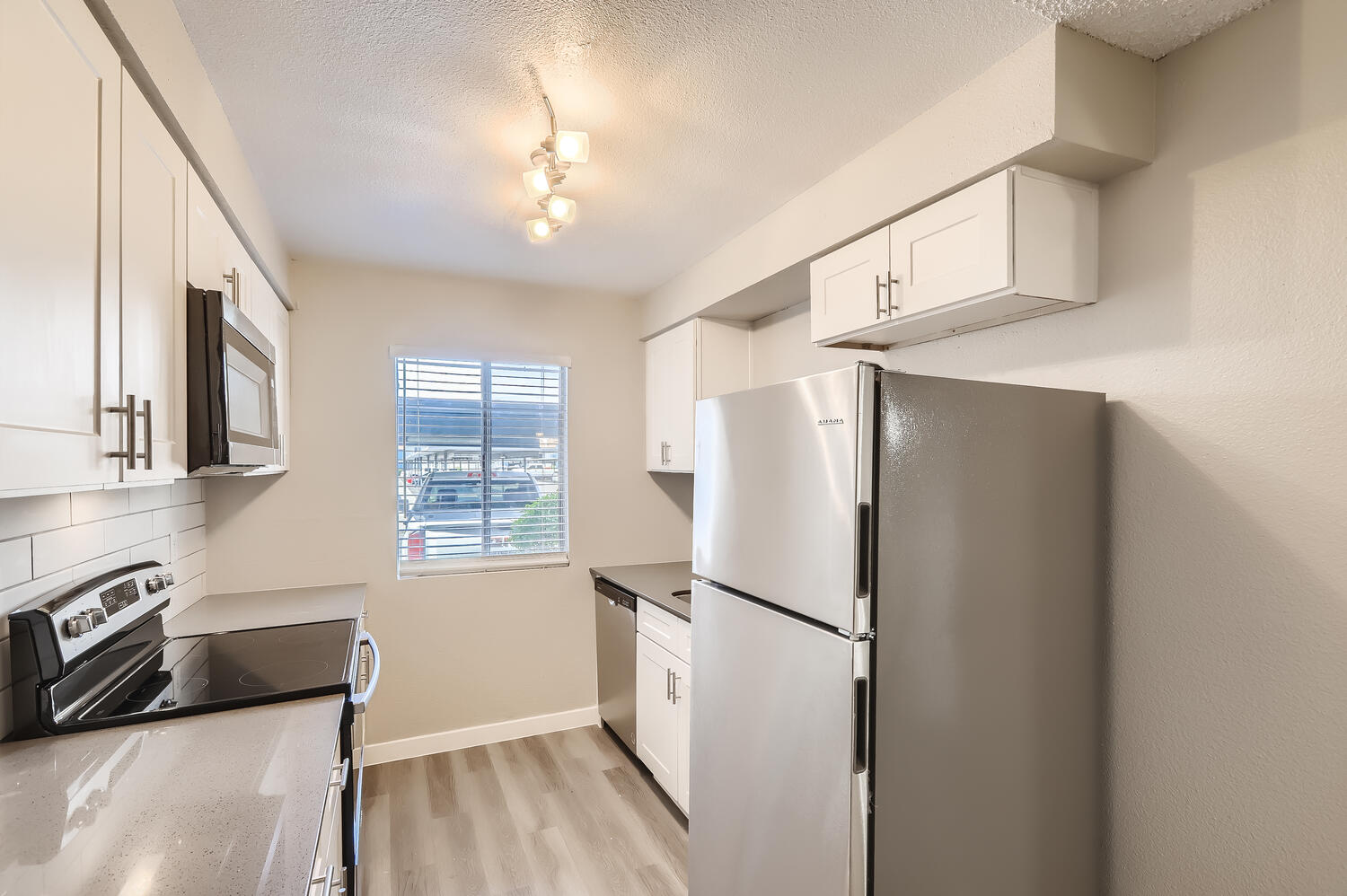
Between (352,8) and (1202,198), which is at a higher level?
(352,8)

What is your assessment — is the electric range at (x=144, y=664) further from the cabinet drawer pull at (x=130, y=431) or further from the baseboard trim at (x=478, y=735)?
the baseboard trim at (x=478, y=735)

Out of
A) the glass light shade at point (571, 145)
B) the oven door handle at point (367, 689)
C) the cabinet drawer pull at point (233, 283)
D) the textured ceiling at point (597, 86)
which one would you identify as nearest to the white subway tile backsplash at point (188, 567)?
the oven door handle at point (367, 689)

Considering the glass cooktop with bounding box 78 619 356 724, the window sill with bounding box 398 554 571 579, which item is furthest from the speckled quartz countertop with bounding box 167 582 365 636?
the window sill with bounding box 398 554 571 579

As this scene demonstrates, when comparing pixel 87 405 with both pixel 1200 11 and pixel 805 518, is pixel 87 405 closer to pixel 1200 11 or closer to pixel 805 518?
pixel 805 518

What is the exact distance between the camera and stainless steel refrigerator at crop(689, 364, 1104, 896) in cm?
137

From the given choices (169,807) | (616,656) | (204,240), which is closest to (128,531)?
(204,240)

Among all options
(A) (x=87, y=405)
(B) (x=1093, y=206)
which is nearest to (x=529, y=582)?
(A) (x=87, y=405)

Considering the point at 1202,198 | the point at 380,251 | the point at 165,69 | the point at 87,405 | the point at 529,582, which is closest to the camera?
the point at 87,405

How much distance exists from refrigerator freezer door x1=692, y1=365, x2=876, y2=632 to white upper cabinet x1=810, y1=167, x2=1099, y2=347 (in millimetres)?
511

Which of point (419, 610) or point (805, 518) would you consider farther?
point (419, 610)

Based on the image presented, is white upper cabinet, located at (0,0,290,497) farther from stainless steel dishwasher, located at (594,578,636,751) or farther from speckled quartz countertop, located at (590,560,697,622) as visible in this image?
stainless steel dishwasher, located at (594,578,636,751)

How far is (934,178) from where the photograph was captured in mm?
1747

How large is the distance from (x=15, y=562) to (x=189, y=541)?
135 cm

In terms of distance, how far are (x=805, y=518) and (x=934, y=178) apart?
3.24 ft
